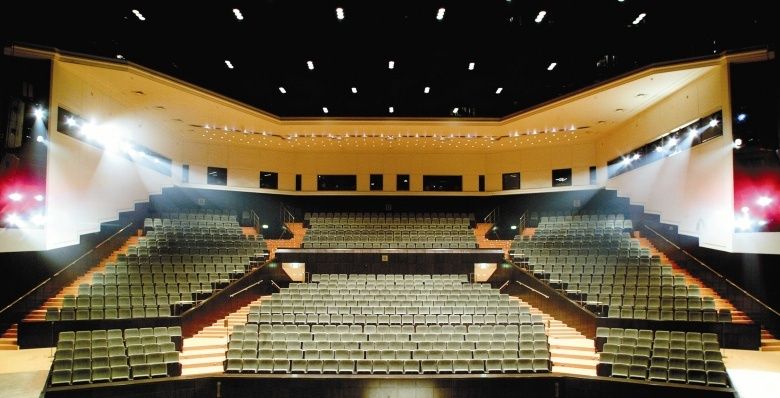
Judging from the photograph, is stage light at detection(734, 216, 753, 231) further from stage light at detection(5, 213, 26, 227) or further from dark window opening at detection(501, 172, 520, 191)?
stage light at detection(5, 213, 26, 227)

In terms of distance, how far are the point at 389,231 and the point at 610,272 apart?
532 centimetres

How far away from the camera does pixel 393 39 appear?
8.36 m

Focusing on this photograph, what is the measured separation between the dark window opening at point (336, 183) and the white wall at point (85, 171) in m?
4.87

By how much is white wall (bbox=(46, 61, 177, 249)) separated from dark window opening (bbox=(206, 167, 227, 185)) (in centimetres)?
240

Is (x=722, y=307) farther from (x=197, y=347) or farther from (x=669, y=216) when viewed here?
(x=197, y=347)

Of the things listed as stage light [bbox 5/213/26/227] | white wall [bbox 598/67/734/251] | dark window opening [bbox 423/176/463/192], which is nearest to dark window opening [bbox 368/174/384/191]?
dark window opening [bbox 423/176/463/192]

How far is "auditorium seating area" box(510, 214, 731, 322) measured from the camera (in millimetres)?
7465

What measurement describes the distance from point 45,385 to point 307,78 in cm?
678

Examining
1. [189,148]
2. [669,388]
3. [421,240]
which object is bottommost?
[669,388]

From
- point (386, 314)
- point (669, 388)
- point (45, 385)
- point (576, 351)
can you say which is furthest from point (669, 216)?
point (45, 385)

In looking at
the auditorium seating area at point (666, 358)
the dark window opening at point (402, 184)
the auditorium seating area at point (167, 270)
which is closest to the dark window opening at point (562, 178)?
the dark window opening at point (402, 184)

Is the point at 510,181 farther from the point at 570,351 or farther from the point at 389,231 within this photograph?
the point at 570,351

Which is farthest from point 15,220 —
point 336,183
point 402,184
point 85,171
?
point 402,184

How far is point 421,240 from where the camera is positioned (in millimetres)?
11734
